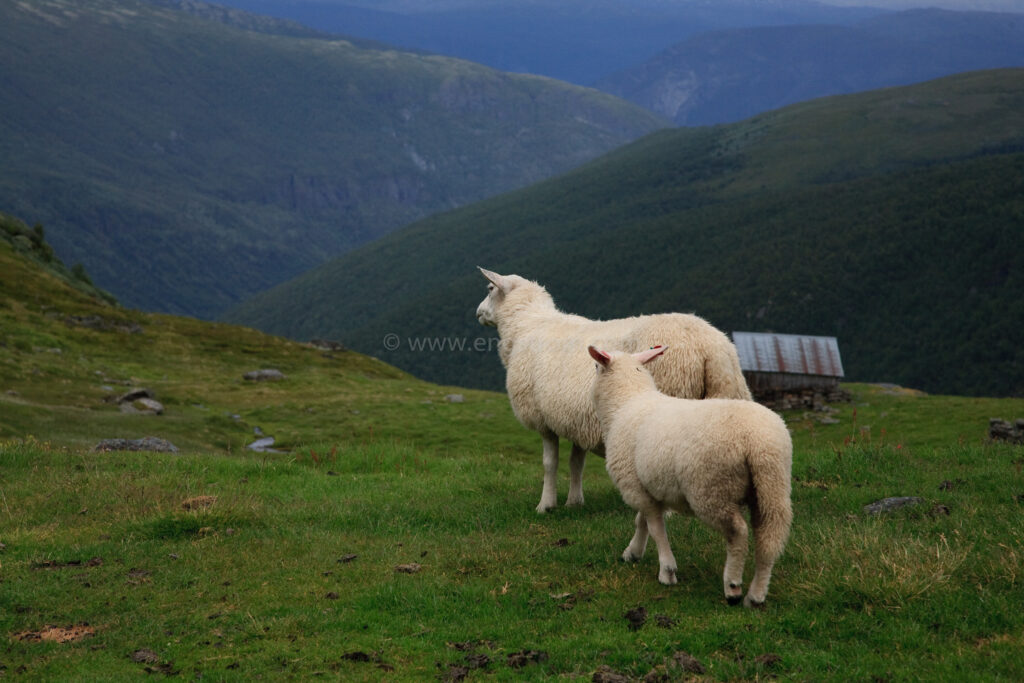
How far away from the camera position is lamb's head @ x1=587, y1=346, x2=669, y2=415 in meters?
10.5

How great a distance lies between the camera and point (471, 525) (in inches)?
493

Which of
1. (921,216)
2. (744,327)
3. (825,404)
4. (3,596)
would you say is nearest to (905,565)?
(3,596)

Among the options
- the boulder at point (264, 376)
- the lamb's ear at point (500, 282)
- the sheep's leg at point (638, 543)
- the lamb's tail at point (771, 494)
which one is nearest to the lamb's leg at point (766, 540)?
the lamb's tail at point (771, 494)

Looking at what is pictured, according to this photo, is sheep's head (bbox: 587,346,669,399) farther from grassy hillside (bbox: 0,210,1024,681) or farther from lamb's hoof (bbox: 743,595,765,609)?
lamb's hoof (bbox: 743,595,765,609)

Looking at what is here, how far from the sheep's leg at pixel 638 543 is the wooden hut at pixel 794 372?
55.5 metres

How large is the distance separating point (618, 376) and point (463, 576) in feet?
9.80

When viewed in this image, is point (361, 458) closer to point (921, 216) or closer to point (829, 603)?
point (829, 603)

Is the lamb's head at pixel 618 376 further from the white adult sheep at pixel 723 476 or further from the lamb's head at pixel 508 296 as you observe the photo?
the lamb's head at pixel 508 296

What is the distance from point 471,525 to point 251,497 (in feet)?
12.8

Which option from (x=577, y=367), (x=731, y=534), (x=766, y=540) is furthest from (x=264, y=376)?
(x=766, y=540)

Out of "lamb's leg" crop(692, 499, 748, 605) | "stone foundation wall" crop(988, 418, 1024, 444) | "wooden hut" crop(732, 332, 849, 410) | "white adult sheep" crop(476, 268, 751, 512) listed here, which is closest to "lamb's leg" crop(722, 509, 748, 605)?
"lamb's leg" crop(692, 499, 748, 605)

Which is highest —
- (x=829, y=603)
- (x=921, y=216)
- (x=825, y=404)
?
(x=921, y=216)

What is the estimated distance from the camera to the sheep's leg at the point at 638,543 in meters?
10.1

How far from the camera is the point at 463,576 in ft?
32.3
